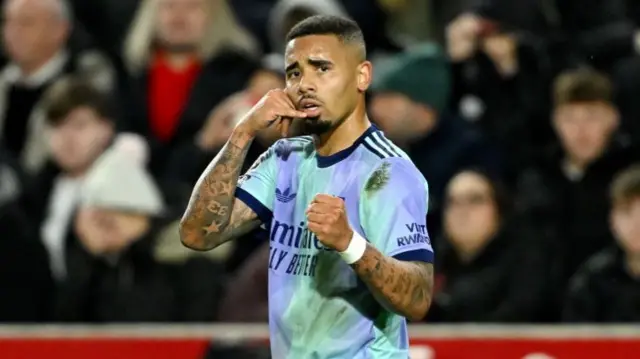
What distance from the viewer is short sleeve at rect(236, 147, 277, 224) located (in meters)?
4.23

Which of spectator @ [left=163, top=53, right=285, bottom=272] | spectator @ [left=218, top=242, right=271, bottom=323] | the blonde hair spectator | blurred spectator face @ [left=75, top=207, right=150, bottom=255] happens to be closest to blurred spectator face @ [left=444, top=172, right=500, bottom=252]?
spectator @ [left=218, top=242, right=271, bottom=323]

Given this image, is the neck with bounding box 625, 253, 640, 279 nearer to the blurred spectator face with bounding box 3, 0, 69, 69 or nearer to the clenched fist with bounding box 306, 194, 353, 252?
the clenched fist with bounding box 306, 194, 353, 252

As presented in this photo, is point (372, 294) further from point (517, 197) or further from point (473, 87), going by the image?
point (473, 87)

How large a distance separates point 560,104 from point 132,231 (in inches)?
86.3

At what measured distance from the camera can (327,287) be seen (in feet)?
13.4

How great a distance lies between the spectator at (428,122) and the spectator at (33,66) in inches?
67.7

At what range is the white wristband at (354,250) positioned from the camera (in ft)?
12.4

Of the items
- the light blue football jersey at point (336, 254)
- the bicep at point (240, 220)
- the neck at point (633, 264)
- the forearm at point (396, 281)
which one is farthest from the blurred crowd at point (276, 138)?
the forearm at point (396, 281)

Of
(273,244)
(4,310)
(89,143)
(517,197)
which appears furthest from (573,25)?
(273,244)

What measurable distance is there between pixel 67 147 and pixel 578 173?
8.64ft

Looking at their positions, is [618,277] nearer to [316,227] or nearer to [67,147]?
[67,147]

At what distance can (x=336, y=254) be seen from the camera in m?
4.07

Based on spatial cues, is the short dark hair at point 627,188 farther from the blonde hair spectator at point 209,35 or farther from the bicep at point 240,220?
the bicep at point 240,220

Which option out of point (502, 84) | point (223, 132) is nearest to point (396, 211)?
point (223, 132)
